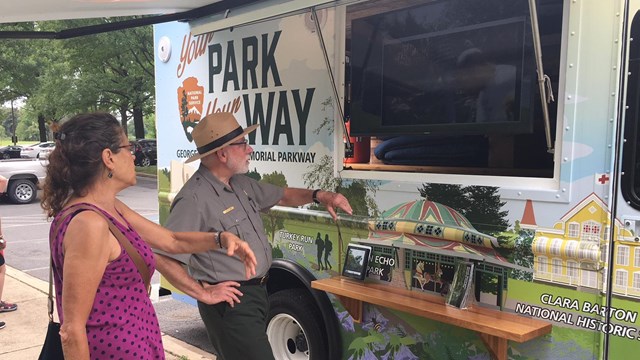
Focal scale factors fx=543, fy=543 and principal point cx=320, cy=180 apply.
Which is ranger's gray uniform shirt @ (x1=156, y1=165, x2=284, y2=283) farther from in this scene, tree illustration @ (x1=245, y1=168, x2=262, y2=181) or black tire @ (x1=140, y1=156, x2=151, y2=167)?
black tire @ (x1=140, y1=156, x2=151, y2=167)

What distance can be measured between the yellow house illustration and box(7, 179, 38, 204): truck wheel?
15385mm

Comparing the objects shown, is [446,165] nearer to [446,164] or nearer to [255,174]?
[446,164]

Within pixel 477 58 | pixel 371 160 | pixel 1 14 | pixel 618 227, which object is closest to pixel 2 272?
pixel 1 14

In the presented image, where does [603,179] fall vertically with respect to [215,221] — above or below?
above

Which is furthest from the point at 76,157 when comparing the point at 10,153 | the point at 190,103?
the point at 10,153

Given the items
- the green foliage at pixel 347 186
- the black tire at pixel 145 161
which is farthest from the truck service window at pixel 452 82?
the black tire at pixel 145 161

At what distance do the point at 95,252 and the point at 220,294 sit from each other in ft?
2.81

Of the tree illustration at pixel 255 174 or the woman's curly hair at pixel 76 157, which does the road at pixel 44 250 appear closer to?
the woman's curly hair at pixel 76 157

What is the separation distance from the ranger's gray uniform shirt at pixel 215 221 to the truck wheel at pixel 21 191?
14011 mm

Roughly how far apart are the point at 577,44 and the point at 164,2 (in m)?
2.80

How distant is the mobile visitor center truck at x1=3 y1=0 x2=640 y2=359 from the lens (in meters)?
2.20

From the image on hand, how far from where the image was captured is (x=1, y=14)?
4.20 meters

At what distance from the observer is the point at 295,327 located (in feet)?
12.2

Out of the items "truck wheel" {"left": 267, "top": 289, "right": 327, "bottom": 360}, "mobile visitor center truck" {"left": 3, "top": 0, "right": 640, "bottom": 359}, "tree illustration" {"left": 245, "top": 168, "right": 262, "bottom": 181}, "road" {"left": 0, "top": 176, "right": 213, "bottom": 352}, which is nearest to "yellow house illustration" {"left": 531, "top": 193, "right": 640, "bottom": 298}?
"mobile visitor center truck" {"left": 3, "top": 0, "right": 640, "bottom": 359}
